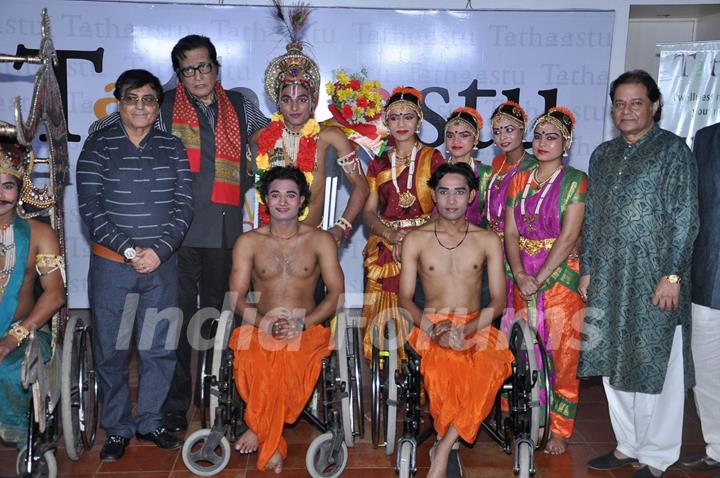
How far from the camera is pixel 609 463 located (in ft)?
11.4

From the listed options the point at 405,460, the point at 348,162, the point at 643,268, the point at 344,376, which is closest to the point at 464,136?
the point at 348,162

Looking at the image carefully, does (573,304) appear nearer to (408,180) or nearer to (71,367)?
(408,180)

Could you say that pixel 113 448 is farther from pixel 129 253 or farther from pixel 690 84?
pixel 690 84

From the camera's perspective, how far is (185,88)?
12.8ft

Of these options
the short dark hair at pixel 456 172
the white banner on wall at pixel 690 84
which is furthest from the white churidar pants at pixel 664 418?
the white banner on wall at pixel 690 84

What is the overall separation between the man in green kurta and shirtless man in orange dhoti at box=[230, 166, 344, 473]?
4.15 feet

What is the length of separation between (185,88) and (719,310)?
291 centimetres

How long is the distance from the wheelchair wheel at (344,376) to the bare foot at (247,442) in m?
0.45

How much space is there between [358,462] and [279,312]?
83 cm

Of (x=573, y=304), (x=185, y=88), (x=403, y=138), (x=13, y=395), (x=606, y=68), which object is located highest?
(x=606, y=68)

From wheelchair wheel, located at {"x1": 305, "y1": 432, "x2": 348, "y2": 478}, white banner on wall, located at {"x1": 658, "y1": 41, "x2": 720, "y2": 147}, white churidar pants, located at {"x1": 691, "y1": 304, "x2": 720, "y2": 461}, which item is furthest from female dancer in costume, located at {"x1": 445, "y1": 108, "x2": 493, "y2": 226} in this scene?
white banner on wall, located at {"x1": 658, "y1": 41, "x2": 720, "y2": 147}

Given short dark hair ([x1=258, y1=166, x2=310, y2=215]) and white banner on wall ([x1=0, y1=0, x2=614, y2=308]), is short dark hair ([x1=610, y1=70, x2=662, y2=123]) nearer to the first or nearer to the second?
short dark hair ([x1=258, y1=166, x2=310, y2=215])

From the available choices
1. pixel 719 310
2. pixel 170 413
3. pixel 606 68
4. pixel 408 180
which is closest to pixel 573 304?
pixel 719 310

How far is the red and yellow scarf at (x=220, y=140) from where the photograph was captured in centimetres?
384
